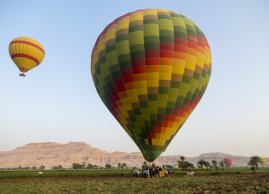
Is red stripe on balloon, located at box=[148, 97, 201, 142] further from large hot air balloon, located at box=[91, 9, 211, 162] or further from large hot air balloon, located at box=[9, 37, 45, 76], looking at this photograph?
large hot air balloon, located at box=[9, 37, 45, 76]

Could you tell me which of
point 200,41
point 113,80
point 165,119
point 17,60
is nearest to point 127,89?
point 113,80

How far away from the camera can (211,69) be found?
3441cm

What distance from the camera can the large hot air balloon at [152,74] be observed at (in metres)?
29.1

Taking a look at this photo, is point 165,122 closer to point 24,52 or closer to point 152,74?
point 152,74

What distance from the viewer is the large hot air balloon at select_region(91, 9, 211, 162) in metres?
29.1

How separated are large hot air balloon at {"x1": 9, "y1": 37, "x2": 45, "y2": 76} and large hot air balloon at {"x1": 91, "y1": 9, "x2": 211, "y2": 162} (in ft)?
81.3

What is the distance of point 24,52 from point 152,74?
31.7 m

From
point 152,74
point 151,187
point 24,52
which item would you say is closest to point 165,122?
point 152,74

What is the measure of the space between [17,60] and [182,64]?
34.1 m

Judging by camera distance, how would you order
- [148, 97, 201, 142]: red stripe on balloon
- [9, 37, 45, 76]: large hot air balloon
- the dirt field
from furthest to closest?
[9, 37, 45, 76]: large hot air balloon
[148, 97, 201, 142]: red stripe on balloon
the dirt field

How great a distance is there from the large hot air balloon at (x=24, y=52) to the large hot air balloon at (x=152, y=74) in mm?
24783

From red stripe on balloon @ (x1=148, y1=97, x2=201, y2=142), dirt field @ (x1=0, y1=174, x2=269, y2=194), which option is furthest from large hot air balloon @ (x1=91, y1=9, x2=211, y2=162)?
dirt field @ (x1=0, y1=174, x2=269, y2=194)

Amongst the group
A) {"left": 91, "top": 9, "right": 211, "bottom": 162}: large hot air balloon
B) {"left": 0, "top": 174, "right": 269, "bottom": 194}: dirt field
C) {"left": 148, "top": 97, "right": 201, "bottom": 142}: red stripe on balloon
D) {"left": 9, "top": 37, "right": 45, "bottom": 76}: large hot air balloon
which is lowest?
{"left": 0, "top": 174, "right": 269, "bottom": 194}: dirt field

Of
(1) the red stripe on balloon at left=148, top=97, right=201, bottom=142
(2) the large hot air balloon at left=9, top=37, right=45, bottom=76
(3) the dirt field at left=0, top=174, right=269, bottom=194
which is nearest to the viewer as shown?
(3) the dirt field at left=0, top=174, right=269, bottom=194
